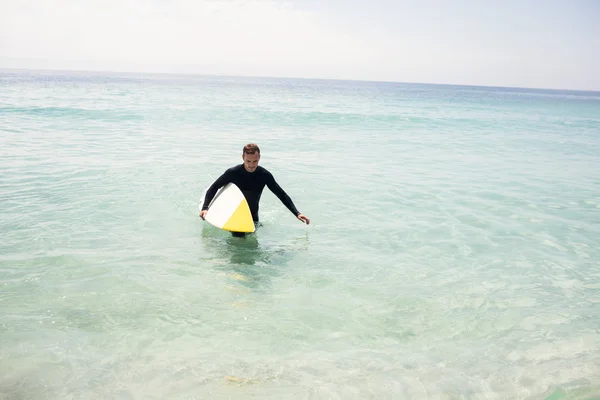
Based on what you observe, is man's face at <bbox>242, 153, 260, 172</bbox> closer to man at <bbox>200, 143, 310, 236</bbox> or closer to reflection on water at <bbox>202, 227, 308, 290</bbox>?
man at <bbox>200, 143, 310, 236</bbox>

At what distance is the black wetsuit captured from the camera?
6.22 m

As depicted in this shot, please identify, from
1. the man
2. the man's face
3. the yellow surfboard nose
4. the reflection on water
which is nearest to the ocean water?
the reflection on water

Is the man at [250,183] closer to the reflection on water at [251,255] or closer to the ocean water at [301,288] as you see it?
the reflection on water at [251,255]

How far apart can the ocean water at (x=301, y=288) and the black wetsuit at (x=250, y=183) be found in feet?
2.06

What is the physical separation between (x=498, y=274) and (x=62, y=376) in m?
4.98

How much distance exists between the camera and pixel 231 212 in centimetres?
622

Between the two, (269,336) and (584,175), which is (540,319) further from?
(584,175)

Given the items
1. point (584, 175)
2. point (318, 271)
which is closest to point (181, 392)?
point (318, 271)

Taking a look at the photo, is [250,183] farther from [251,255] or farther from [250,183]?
[251,255]

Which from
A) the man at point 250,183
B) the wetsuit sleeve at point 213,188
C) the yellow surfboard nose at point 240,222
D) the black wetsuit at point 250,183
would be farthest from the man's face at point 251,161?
the yellow surfboard nose at point 240,222

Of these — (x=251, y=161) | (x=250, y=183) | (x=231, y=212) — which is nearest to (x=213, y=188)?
(x=231, y=212)

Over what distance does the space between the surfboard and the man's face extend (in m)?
0.43

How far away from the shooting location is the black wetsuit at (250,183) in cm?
622

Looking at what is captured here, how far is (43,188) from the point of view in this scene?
866cm
